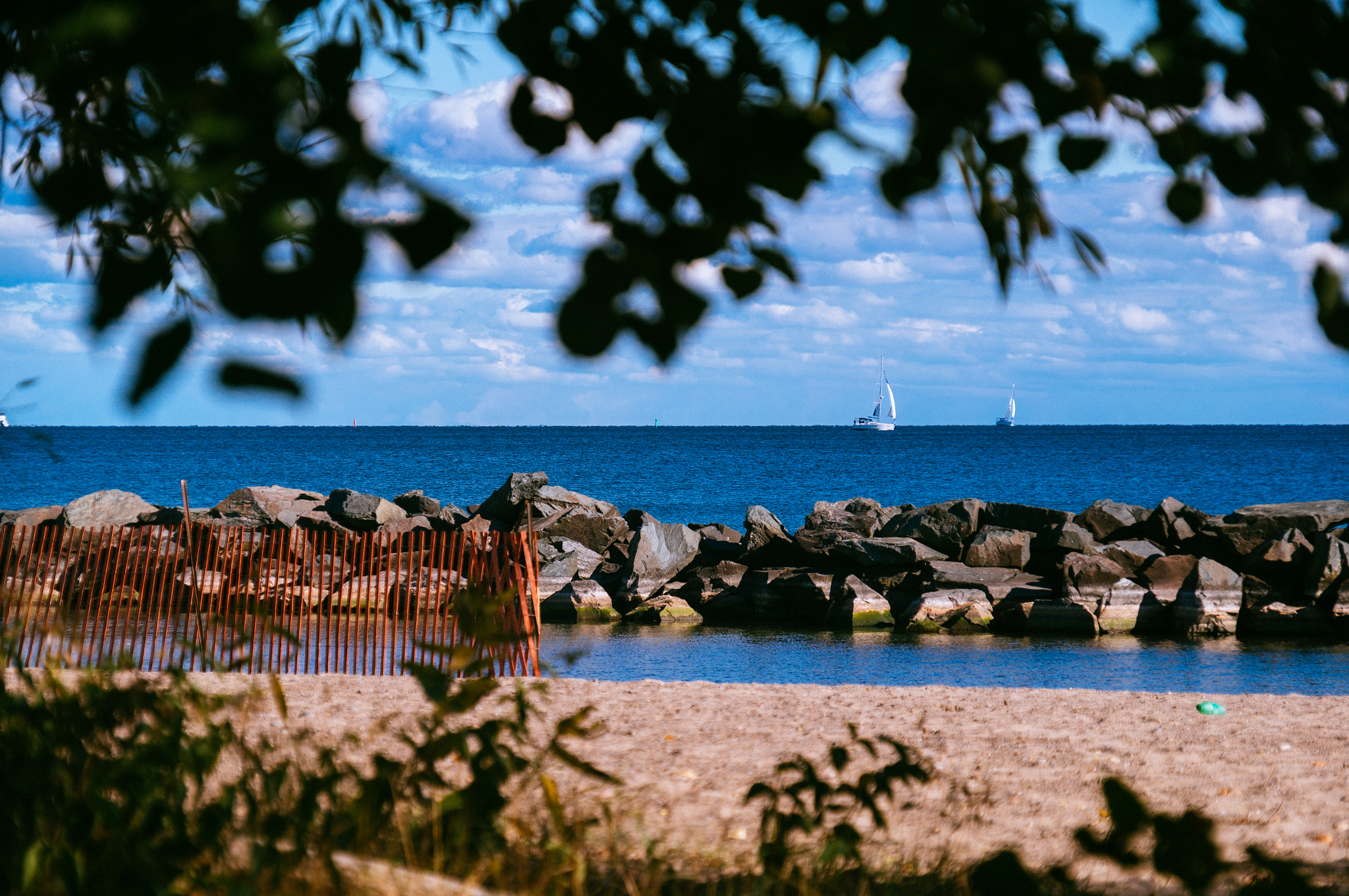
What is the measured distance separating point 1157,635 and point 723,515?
23.7 meters

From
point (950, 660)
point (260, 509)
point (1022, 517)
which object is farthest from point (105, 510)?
point (1022, 517)

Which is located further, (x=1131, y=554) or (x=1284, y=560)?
(x=1131, y=554)

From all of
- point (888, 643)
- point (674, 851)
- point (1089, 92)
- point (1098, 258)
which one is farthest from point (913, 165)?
point (888, 643)

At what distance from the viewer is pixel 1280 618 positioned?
1573cm

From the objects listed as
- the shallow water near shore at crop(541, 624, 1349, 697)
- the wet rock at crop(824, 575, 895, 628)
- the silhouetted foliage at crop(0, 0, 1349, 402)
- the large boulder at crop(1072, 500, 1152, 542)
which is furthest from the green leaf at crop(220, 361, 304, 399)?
the large boulder at crop(1072, 500, 1152, 542)

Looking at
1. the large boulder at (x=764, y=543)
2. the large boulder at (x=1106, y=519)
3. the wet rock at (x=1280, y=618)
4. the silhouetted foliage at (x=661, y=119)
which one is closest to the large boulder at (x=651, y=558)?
the large boulder at (x=764, y=543)

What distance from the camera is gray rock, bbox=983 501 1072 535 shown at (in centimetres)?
2003

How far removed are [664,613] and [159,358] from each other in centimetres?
1644

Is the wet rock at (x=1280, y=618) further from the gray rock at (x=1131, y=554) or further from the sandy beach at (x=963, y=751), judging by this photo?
the sandy beach at (x=963, y=751)

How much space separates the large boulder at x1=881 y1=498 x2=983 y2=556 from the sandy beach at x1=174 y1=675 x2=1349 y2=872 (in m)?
9.74

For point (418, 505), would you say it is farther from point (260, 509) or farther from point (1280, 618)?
point (1280, 618)

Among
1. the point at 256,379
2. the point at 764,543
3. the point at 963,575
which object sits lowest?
the point at 963,575

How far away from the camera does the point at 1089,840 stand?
5.87 feet

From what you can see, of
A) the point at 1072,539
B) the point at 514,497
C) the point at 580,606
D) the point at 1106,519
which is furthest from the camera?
the point at 514,497
